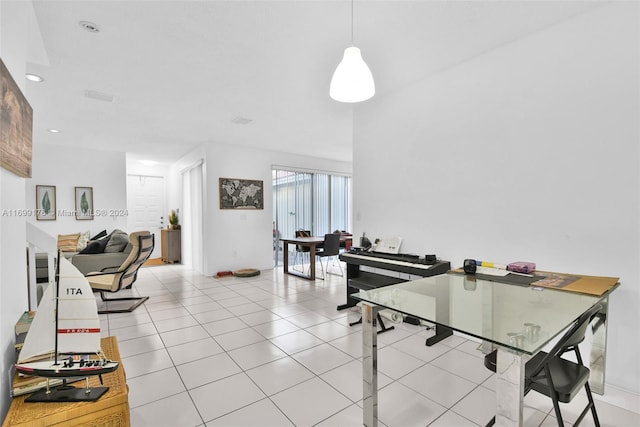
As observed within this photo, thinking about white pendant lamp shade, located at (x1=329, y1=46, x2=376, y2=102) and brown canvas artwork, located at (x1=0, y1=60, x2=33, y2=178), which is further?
white pendant lamp shade, located at (x1=329, y1=46, x2=376, y2=102)

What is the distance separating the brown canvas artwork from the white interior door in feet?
21.7

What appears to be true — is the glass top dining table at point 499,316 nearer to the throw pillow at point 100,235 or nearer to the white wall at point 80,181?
the throw pillow at point 100,235

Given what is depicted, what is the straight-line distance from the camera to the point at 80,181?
6.30 meters

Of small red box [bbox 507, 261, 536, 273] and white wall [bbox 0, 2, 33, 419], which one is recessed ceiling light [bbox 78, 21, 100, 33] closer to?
white wall [bbox 0, 2, 33, 419]

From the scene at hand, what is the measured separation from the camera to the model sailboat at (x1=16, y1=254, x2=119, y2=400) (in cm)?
136

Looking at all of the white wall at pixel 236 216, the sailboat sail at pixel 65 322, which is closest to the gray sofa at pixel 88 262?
the white wall at pixel 236 216

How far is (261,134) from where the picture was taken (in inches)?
211

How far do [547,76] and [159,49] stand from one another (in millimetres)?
3133

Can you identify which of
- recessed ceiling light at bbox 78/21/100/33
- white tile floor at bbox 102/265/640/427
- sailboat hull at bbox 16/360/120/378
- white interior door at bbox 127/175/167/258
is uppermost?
recessed ceiling light at bbox 78/21/100/33

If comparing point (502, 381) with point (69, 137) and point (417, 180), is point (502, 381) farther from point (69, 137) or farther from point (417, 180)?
point (69, 137)

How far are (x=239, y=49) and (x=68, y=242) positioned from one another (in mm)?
5408

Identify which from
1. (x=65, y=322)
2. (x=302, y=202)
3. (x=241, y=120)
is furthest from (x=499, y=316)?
(x=302, y=202)

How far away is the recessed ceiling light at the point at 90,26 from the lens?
220cm

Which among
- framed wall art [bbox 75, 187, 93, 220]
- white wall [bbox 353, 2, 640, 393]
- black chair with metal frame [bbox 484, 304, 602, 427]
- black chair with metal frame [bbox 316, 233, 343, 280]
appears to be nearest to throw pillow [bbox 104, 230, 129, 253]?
framed wall art [bbox 75, 187, 93, 220]
